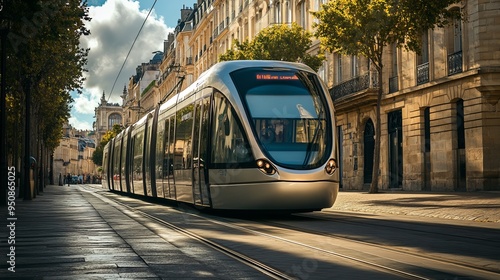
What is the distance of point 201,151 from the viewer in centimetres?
1684

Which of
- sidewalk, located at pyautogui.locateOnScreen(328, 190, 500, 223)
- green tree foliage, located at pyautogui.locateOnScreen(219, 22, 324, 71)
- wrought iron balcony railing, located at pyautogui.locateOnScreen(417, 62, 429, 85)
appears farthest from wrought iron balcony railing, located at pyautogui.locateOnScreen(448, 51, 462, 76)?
green tree foliage, located at pyautogui.locateOnScreen(219, 22, 324, 71)

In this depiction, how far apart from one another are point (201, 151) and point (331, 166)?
10.9 ft

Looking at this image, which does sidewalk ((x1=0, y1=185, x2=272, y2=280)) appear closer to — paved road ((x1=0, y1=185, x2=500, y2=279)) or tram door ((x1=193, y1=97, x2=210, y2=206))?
paved road ((x1=0, y1=185, x2=500, y2=279))

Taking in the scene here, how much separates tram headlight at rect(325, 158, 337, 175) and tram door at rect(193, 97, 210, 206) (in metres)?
2.83

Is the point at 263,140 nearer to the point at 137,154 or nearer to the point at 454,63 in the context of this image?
the point at 137,154

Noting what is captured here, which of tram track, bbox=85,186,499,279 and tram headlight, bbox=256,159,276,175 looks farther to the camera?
tram headlight, bbox=256,159,276,175

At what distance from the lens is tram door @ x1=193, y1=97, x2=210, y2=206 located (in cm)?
1648

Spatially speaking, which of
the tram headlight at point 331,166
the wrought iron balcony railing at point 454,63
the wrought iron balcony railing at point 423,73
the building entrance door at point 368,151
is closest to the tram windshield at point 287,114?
the tram headlight at point 331,166

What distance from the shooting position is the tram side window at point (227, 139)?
14.9 m

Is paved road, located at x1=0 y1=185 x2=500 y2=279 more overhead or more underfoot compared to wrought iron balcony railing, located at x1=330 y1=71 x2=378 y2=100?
more underfoot

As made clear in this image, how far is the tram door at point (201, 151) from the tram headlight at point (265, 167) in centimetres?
205

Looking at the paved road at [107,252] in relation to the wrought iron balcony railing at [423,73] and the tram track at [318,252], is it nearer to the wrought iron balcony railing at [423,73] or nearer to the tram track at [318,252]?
the tram track at [318,252]

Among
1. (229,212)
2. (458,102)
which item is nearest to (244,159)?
(229,212)

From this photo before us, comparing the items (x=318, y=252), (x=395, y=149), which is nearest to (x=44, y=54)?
(x=395, y=149)
